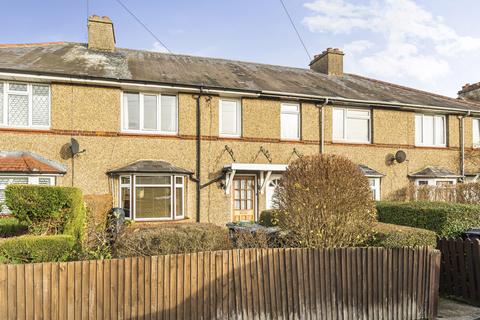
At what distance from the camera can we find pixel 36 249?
5871 mm

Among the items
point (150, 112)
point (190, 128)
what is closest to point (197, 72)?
point (190, 128)

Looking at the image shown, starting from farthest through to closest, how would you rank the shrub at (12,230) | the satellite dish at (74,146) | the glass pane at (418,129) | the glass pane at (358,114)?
the glass pane at (418,129), the glass pane at (358,114), the satellite dish at (74,146), the shrub at (12,230)

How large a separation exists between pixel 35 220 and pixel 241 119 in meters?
8.38

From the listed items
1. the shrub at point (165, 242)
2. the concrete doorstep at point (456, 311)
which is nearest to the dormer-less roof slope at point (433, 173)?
the concrete doorstep at point (456, 311)

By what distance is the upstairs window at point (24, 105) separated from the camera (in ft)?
37.0

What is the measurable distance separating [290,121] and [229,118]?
263cm

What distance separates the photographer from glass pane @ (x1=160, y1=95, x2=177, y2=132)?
12909mm

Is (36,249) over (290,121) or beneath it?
beneath

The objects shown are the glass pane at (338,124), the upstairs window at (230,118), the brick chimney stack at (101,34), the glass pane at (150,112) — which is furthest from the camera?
the glass pane at (338,124)

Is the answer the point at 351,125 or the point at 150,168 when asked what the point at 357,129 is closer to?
the point at 351,125

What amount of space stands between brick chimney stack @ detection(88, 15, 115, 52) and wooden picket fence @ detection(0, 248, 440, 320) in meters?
12.6

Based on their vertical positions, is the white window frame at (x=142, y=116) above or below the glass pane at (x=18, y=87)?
below

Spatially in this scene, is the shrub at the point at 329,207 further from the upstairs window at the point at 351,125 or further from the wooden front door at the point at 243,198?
the upstairs window at the point at 351,125

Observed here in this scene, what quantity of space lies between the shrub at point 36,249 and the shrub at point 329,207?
12.9ft
